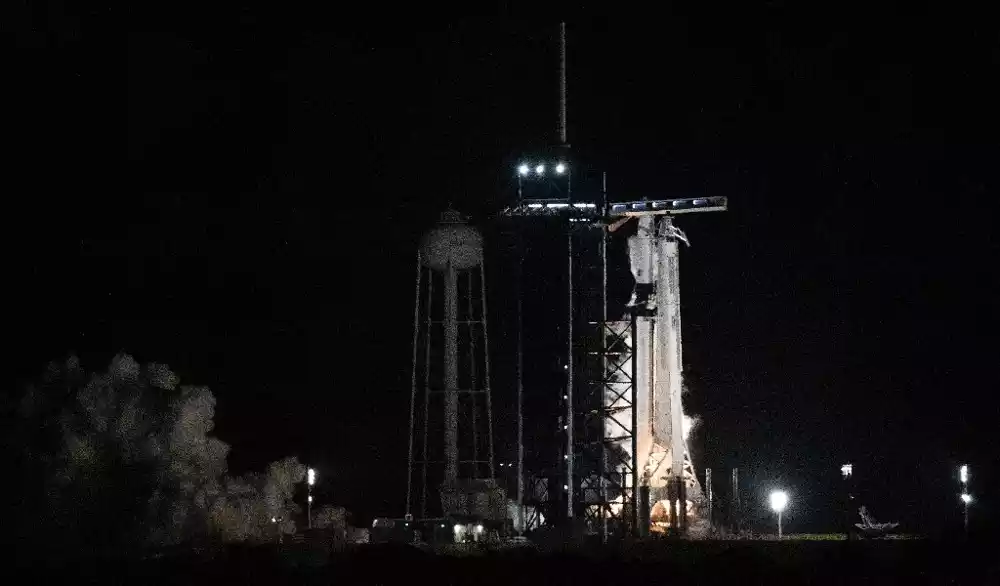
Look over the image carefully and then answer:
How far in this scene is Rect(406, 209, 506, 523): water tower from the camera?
50688 millimetres

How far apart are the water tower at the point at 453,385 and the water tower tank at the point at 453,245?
33 millimetres

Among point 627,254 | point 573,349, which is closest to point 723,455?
point 627,254

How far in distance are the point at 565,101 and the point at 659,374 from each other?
33.4 ft

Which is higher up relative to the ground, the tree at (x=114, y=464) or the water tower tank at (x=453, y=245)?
the water tower tank at (x=453, y=245)

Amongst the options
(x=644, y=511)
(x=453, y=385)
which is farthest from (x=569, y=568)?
(x=453, y=385)

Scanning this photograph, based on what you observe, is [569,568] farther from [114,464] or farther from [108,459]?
[108,459]

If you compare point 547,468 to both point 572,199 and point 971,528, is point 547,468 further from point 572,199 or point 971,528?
point 971,528

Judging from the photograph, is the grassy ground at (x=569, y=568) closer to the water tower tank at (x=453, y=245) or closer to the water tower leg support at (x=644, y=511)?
the water tower leg support at (x=644, y=511)

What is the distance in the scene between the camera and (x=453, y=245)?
5297 cm

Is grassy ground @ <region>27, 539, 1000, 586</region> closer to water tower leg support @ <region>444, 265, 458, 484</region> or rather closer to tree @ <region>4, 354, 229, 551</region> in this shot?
tree @ <region>4, 354, 229, 551</region>

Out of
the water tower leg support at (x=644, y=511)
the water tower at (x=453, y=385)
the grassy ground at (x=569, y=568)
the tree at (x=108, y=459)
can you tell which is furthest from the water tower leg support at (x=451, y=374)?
the grassy ground at (x=569, y=568)

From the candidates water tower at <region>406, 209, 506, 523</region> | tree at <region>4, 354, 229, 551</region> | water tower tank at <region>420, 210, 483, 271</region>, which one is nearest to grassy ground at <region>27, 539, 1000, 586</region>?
tree at <region>4, 354, 229, 551</region>

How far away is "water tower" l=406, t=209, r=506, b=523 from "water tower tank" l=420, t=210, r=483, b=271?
3 cm

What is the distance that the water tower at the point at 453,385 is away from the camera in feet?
166
